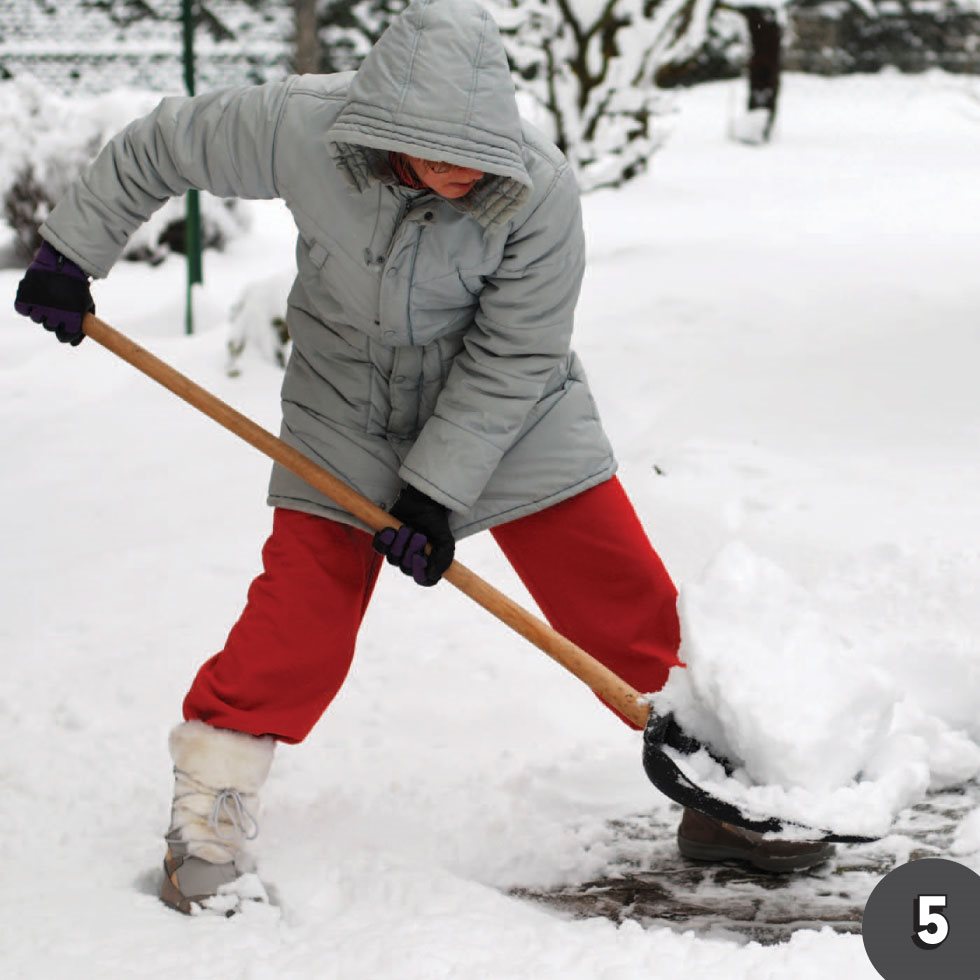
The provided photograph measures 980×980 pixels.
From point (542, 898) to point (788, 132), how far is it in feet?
37.8

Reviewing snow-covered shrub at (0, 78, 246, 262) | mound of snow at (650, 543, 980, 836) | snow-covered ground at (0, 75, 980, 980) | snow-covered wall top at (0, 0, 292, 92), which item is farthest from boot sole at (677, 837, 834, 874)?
snow-covered wall top at (0, 0, 292, 92)

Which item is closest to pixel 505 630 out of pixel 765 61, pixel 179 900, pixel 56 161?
→ pixel 179 900

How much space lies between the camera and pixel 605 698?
231cm

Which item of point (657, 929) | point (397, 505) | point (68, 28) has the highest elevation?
point (397, 505)

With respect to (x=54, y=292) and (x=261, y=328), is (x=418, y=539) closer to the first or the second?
(x=54, y=292)

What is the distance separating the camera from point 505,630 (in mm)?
3473

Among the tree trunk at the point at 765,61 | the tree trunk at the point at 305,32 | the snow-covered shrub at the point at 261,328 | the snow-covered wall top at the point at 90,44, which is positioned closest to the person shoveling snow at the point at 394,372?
the snow-covered shrub at the point at 261,328

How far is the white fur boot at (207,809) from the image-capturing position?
225 centimetres

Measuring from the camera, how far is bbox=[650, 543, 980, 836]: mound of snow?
2.09m

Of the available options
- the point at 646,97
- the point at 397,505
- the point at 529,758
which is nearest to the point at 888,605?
the point at 529,758

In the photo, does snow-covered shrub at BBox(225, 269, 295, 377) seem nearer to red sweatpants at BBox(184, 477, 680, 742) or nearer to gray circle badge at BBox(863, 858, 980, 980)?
red sweatpants at BBox(184, 477, 680, 742)

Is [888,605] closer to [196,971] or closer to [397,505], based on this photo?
[397,505]

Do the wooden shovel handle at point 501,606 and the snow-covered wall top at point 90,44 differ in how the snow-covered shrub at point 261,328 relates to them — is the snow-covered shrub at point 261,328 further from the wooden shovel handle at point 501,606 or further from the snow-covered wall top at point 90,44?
the snow-covered wall top at point 90,44

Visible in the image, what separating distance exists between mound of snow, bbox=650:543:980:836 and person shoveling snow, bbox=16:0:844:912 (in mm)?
208
